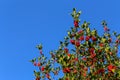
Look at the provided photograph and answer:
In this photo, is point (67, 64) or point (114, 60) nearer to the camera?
point (67, 64)

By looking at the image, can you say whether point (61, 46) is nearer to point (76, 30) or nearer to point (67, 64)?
point (76, 30)

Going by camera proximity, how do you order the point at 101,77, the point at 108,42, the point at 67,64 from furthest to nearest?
the point at 108,42, the point at 101,77, the point at 67,64

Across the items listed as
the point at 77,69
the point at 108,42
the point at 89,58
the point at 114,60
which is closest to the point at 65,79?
the point at 77,69

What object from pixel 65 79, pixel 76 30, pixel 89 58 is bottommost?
pixel 65 79

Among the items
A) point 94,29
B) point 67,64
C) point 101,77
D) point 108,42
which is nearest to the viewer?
point 67,64

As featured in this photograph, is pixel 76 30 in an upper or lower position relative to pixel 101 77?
upper

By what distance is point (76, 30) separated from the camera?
2625 centimetres

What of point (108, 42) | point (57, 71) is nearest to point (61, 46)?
point (57, 71)

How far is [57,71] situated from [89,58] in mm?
3259

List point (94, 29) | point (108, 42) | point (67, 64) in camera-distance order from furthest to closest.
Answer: point (108, 42), point (94, 29), point (67, 64)

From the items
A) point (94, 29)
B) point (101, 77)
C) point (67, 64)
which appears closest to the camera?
point (67, 64)

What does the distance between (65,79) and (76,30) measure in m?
3.82

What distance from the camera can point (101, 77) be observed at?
2502 centimetres

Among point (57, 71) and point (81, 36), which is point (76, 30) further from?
Answer: point (57, 71)
